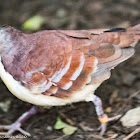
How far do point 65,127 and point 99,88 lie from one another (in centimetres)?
68

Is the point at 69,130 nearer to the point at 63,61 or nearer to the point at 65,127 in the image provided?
the point at 65,127

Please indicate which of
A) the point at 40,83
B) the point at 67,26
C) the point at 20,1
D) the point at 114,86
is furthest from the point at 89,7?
the point at 40,83

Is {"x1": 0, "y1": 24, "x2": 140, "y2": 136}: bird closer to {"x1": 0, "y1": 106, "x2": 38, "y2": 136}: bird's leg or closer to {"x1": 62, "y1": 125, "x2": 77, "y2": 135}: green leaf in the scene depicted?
{"x1": 62, "y1": 125, "x2": 77, "y2": 135}: green leaf

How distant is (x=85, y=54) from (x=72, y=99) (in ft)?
1.37

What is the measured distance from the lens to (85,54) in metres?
2.92

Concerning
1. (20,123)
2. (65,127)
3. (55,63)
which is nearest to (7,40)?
(55,63)

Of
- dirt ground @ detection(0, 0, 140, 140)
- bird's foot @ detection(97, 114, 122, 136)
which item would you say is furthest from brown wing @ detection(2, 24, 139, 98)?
dirt ground @ detection(0, 0, 140, 140)

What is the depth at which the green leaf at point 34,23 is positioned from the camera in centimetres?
440

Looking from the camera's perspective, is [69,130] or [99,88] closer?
[69,130]

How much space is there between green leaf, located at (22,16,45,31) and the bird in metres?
1.40

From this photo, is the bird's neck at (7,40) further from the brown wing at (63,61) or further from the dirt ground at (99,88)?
the dirt ground at (99,88)

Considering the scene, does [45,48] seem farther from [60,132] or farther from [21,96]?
[60,132]

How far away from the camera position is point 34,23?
4484mm

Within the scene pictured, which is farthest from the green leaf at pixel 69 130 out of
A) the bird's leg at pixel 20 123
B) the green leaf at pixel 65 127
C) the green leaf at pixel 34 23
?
the green leaf at pixel 34 23
